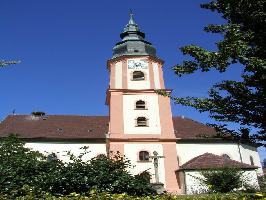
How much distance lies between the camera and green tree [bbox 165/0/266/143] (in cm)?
1134

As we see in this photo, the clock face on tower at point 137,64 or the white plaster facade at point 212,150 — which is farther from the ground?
the clock face on tower at point 137,64

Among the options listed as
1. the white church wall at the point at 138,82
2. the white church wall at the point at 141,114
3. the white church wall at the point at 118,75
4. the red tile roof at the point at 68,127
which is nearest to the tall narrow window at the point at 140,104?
the white church wall at the point at 141,114

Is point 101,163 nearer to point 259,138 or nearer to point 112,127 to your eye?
point 259,138

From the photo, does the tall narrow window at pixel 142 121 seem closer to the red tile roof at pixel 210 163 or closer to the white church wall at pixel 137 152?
the white church wall at pixel 137 152

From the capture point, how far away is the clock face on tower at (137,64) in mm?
31570

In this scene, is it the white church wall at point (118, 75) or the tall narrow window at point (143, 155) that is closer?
the tall narrow window at point (143, 155)

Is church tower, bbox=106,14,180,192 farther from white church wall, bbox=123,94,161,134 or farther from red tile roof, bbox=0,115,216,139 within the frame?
red tile roof, bbox=0,115,216,139

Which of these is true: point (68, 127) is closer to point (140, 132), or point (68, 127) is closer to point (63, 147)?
point (63, 147)

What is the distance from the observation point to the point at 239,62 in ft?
38.9

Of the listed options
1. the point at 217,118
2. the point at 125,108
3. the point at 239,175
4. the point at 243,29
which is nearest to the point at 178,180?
the point at 239,175

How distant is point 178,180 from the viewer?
1082 inches

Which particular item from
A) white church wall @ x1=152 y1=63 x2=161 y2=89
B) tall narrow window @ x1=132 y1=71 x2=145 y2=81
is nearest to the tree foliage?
white church wall @ x1=152 y1=63 x2=161 y2=89

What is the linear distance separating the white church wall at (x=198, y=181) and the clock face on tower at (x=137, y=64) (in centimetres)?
1052

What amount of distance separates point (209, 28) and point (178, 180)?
1704cm
